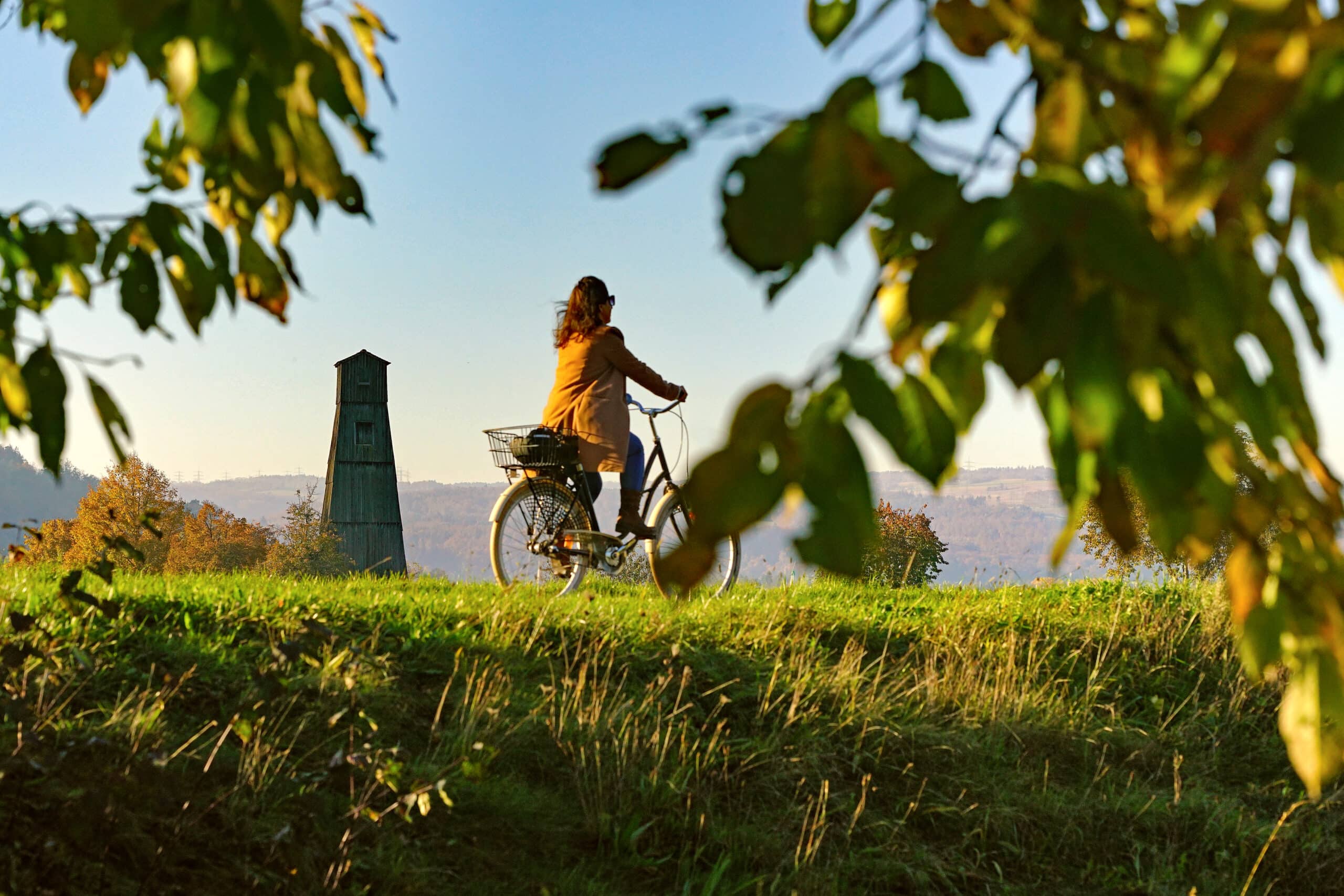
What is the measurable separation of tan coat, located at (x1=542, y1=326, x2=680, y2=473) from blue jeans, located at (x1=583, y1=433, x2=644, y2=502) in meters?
0.07

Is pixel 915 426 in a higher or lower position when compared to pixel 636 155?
lower

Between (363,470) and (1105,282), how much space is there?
14486mm

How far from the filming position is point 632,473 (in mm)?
7656

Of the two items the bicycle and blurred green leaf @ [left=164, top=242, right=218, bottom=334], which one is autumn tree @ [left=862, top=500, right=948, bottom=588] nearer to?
the bicycle

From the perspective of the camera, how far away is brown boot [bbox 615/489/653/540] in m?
7.62

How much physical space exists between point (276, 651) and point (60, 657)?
6.24 feet

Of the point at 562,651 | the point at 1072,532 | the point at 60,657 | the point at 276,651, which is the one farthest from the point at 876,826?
the point at 1072,532

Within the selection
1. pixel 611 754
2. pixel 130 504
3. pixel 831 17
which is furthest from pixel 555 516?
pixel 130 504

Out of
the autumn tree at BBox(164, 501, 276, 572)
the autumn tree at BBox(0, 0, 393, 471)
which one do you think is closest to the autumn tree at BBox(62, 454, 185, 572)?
the autumn tree at BBox(164, 501, 276, 572)

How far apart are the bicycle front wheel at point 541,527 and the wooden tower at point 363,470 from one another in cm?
694

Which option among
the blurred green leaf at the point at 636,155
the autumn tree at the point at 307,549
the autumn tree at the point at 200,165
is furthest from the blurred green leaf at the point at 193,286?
the autumn tree at the point at 307,549

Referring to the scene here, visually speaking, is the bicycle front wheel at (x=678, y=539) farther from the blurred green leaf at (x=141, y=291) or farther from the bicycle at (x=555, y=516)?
the blurred green leaf at (x=141, y=291)

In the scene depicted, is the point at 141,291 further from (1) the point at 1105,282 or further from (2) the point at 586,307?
(2) the point at 586,307

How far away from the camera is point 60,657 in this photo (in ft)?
14.4
